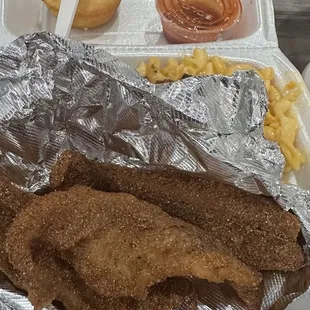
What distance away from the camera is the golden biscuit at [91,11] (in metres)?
1.64

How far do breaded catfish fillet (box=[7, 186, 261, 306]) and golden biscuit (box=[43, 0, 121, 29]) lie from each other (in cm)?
78

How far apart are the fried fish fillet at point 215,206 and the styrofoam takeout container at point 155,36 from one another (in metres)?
0.34

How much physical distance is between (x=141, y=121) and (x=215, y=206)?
0.24m

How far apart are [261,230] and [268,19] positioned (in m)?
0.82

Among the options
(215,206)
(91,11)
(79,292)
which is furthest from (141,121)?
(91,11)

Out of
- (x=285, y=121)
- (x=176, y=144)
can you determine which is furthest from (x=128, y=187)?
(x=285, y=121)

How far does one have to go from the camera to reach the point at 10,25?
163 centimetres

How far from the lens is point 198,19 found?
1.68 meters

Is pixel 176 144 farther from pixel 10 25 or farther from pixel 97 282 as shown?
pixel 10 25

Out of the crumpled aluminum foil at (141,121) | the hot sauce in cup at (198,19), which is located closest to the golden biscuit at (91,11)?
the hot sauce in cup at (198,19)

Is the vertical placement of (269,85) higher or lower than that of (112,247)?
lower

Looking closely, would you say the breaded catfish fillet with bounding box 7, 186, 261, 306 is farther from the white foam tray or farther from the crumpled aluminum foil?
the white foam tray

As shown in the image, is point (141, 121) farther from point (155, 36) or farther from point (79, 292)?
point (155, 36)

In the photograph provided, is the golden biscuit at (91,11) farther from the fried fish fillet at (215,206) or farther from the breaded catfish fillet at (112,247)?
the breaded catfish fillet at (112,247)
